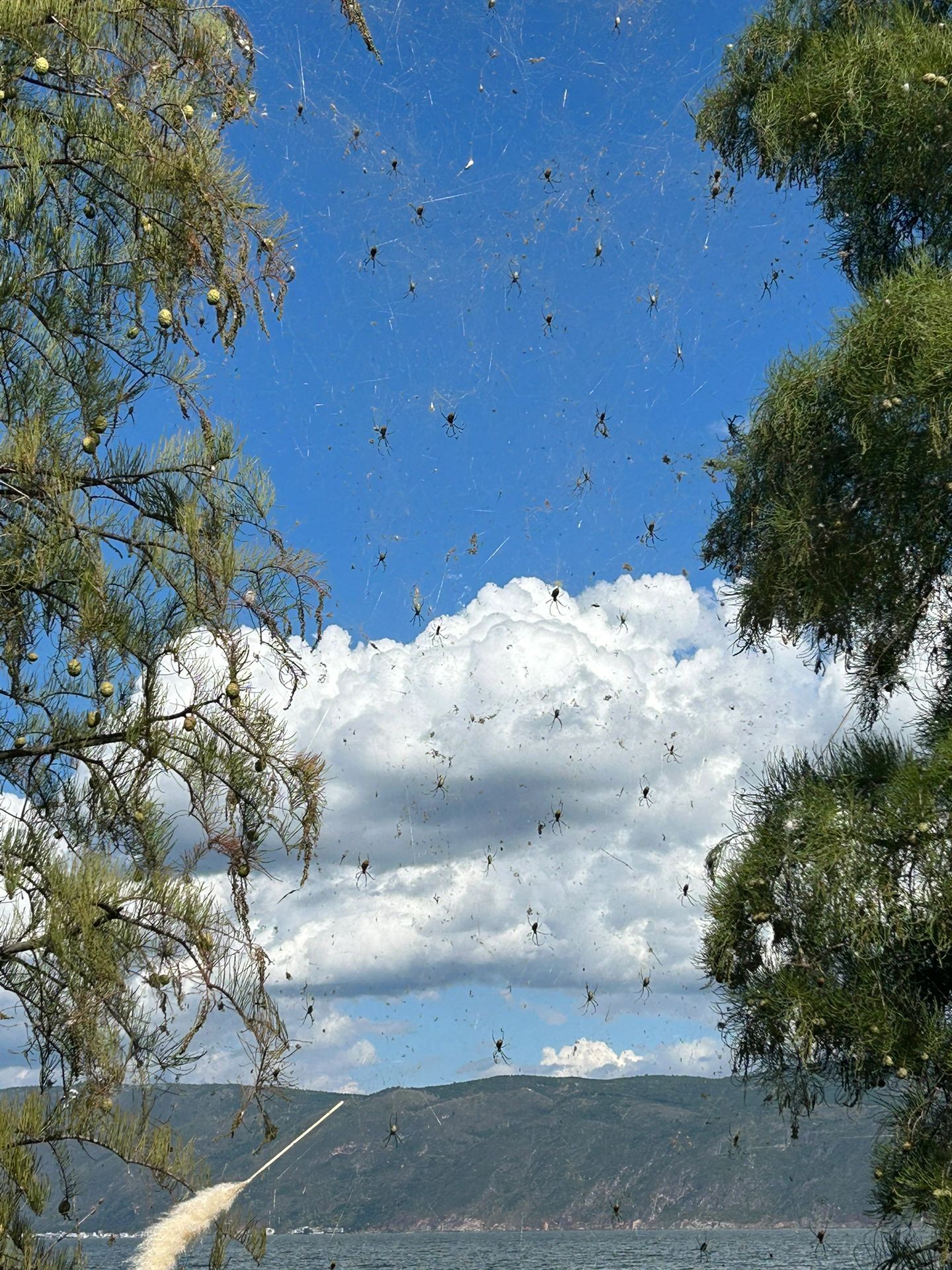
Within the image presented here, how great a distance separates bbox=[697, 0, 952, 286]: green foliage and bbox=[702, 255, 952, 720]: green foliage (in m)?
0.58

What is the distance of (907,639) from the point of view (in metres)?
7.20

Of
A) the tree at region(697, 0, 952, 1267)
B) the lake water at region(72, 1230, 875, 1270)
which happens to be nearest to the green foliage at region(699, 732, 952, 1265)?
the tree at region(697, 0, 952, 1267)

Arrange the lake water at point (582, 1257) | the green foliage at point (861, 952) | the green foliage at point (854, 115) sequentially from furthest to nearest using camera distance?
the lake water at point (582, 1257) → the green foliage at point (854, 115) → the green foliage at point (861, 952)

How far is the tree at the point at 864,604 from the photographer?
20.7ft

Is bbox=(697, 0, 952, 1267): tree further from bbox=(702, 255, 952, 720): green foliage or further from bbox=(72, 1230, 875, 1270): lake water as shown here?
bbox=(72, 1230, 875, 1270): lake water

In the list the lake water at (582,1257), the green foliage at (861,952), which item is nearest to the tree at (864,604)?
the green foliage at (861,952)

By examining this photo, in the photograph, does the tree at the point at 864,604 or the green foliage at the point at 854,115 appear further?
the green foliage at the point at 854,115

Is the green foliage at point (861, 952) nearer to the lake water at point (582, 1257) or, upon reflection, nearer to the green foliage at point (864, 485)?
the green foliage at point (864, 485)

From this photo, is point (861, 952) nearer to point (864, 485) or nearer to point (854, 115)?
point (864, 485)

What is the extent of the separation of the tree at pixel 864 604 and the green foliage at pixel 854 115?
19 mm

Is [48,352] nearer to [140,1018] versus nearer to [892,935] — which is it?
[140,1018]

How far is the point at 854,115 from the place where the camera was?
25.3 feet

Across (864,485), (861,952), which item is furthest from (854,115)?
(861,952)

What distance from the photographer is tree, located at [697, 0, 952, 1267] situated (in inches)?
249
